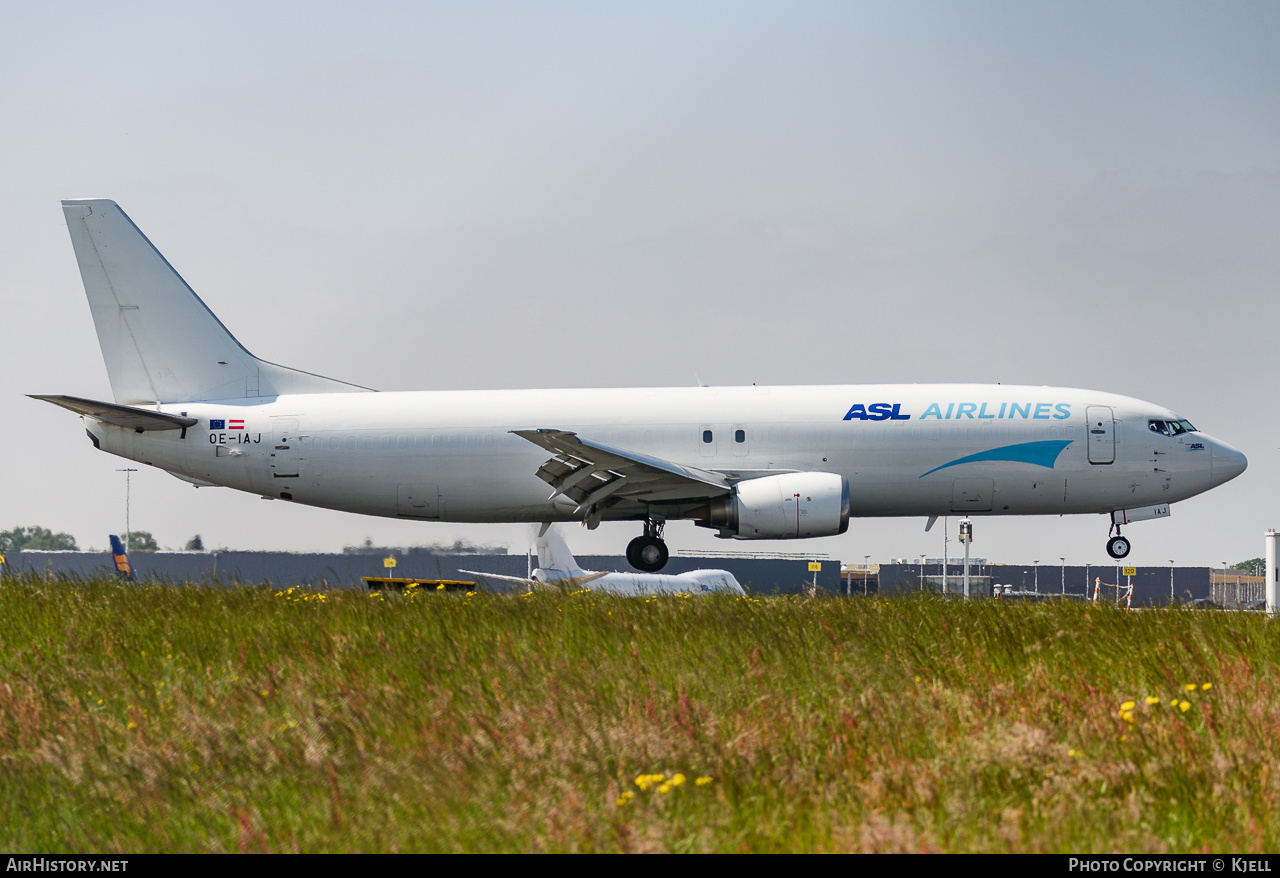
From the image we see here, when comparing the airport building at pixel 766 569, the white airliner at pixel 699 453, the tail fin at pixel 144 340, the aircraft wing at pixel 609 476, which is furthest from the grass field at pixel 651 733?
the airport building at pixel 766 569

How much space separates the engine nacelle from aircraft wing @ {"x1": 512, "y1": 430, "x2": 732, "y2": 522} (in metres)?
0.54

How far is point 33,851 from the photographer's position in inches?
223

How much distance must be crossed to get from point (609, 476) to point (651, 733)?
55.9 feet

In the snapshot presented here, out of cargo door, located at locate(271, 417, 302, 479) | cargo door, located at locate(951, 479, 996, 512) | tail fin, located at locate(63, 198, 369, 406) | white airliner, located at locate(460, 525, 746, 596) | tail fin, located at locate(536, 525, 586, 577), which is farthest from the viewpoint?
tail fin, located at locate(536, 525, 586, 577)

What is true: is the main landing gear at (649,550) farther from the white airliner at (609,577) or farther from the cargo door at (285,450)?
the cargo door at (285,450)

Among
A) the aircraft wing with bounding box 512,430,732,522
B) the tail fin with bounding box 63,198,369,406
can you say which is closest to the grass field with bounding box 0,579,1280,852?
the aircraft wing with bounding box 512,430,732,522

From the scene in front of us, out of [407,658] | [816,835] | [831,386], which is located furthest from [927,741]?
[831,386]

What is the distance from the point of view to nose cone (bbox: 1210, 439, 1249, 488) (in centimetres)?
2470

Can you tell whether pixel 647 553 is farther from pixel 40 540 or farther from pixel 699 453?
pixel 40 540

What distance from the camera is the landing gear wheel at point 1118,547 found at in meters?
25.0

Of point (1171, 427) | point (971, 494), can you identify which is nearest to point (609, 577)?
point (971, 494)

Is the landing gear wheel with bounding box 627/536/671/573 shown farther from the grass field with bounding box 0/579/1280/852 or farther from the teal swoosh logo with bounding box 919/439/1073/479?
the grass field with bounding box 0/579/1280/852

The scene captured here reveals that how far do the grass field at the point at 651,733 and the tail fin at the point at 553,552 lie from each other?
23.0 meters

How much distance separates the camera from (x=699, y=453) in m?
24.0
